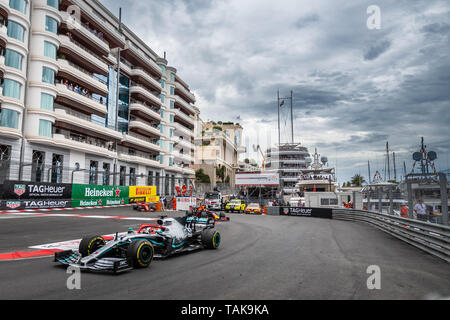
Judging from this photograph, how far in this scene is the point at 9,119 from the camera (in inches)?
1050

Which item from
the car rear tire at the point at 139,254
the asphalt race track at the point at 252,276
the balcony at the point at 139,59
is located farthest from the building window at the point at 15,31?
the car rear tire at the point at 139,254

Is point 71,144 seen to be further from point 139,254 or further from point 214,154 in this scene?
point 214,154

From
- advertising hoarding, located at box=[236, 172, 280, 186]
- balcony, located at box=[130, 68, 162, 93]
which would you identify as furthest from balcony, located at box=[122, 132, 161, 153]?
advertising hoarding, located at box=[236, 172, 280, 186]

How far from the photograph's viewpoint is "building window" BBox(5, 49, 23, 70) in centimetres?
2683

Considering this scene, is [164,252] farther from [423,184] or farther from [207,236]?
[423,184]

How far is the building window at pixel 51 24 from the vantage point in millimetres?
30438

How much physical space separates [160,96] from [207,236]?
163 ft

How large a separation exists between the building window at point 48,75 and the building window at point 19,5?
5266 millimetres

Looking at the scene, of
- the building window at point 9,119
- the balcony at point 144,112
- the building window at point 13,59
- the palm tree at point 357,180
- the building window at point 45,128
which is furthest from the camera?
the palm tree at point 357,180

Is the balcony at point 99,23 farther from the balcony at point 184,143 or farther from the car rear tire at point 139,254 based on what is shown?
the car rear tire at point 139,254

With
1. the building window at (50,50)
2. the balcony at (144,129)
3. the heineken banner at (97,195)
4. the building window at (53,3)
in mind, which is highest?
the building window at (53,3)

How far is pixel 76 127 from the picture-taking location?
34625mm

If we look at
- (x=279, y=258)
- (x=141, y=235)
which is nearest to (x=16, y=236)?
(x=141, y=235)

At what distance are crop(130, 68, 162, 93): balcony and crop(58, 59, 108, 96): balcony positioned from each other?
326 inches
